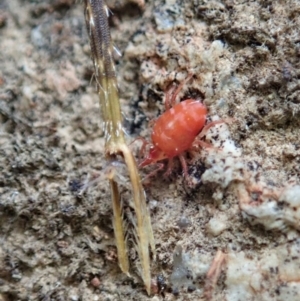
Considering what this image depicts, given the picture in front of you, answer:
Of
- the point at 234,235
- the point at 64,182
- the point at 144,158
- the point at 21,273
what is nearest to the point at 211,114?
the point at 144,158

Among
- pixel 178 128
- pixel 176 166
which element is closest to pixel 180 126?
pixel 178 128

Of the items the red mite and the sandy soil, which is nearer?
the sandy soil

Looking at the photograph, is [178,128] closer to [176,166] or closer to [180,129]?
[180,129]

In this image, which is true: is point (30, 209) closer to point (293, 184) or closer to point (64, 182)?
point (64, 182)
